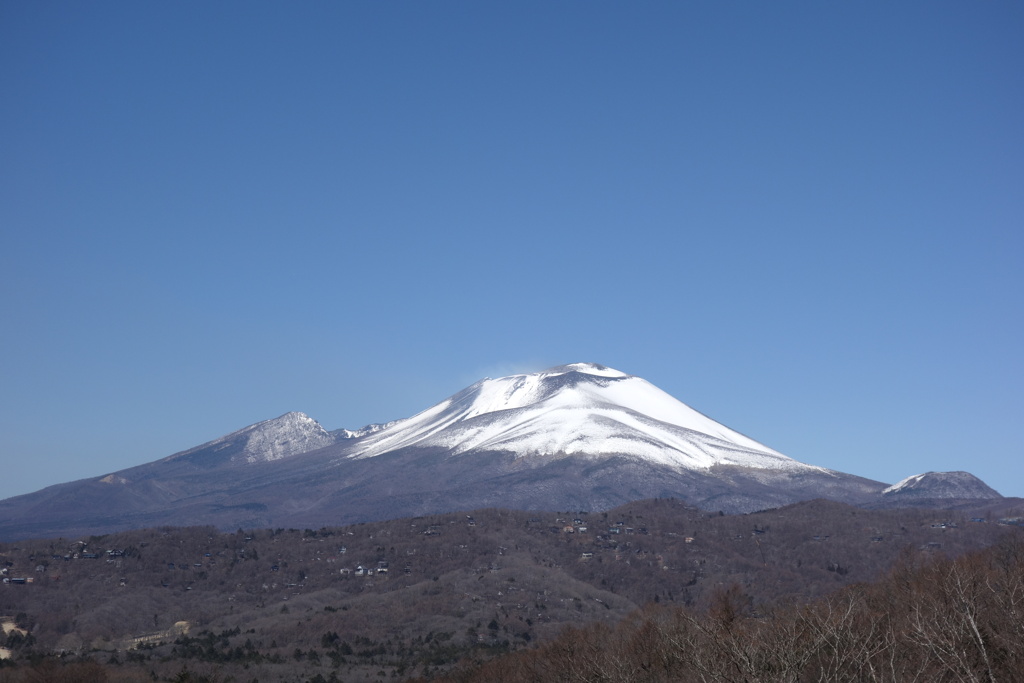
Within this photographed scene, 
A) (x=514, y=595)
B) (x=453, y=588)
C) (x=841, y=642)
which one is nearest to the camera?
(x=841, y=642)

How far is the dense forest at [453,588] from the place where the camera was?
70.7 meters

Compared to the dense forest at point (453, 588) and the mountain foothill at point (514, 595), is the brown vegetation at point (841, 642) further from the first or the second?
the dense forest at point (453, 588)

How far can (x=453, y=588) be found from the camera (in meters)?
118

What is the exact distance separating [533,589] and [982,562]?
57.8 metres

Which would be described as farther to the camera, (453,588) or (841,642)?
(453,588)

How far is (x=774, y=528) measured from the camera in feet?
541

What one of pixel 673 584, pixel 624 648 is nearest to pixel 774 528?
pixel 673 584

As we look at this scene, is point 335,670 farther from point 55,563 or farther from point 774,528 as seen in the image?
point 774,528

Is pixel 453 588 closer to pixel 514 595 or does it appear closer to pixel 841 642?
pixel 514 595

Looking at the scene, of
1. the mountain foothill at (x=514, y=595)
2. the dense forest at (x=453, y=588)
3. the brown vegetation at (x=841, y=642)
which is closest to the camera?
the brown vegetation at (x=841, y=642)

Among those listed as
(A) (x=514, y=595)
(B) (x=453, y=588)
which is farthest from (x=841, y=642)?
(B) (x=453, y=588)

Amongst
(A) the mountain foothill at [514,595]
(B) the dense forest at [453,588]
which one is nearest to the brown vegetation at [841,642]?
(A) the mountain foothill at [514,595]

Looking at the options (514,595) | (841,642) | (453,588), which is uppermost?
(841,642)

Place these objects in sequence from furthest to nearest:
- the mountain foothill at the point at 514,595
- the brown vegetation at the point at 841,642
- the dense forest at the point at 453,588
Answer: the dense forest at the point at 453,588 → the mountain foothill at the point at 514,595 → the brown vegetation at the point at 841,642
